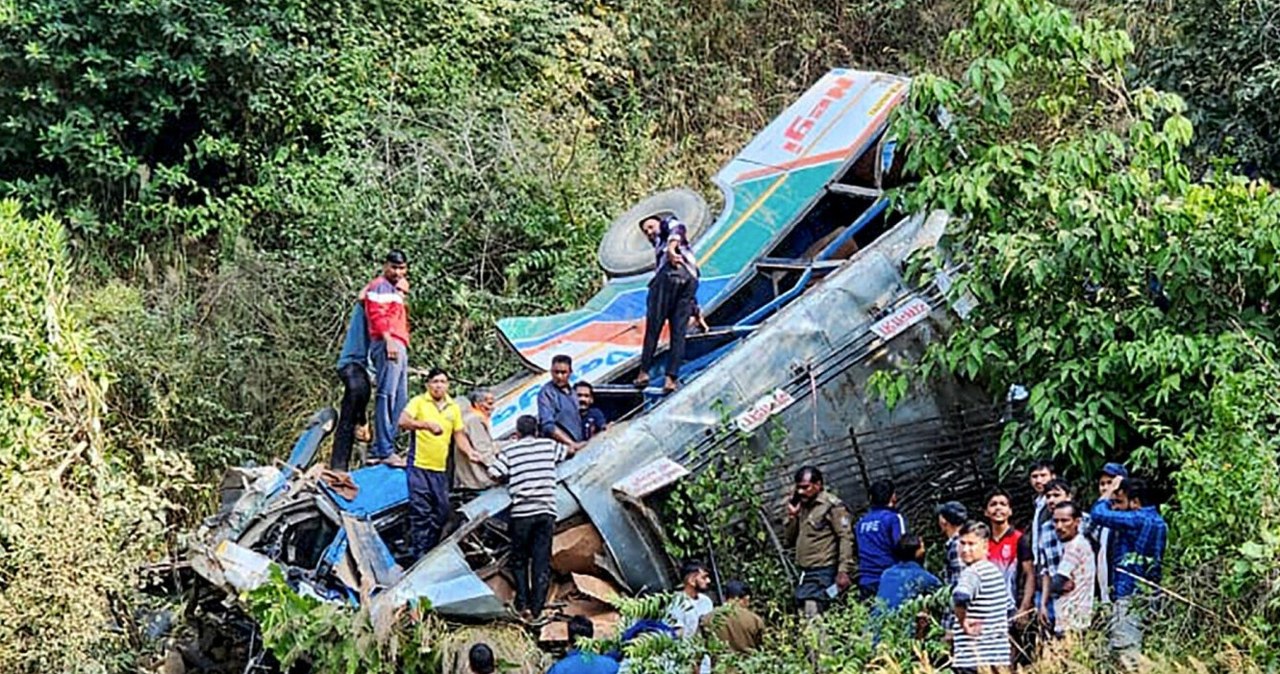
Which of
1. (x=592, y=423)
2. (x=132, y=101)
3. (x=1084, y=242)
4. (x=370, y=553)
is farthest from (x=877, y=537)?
(x=132, y=101)

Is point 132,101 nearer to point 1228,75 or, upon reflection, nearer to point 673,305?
point 673,305

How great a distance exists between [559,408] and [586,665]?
10.2 ft

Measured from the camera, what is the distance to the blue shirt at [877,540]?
12336 millimetres

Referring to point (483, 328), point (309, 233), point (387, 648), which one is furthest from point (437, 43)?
point (387, 648)

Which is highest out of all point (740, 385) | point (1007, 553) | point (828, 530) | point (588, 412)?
point (1007, 553)

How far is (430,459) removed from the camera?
44.5 ft

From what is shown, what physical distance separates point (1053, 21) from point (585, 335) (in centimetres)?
479

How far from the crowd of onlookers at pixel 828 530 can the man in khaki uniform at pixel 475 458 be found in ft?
0.03

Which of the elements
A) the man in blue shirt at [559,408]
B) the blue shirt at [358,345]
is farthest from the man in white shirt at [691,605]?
the blue shirt at [358,345]

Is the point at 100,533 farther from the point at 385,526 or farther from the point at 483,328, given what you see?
the point at 483,328

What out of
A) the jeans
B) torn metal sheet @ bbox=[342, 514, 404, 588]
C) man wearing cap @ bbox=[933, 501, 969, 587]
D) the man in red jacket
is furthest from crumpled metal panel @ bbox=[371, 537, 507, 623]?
man wearing cap @ bbox=[933, 501, 969, 587]

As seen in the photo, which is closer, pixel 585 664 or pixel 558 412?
pixel 585 664

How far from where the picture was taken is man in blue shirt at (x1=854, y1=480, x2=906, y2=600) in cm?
1234

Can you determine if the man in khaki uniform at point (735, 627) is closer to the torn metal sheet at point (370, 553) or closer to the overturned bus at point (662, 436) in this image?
the overturned bus at point (662, 436)
